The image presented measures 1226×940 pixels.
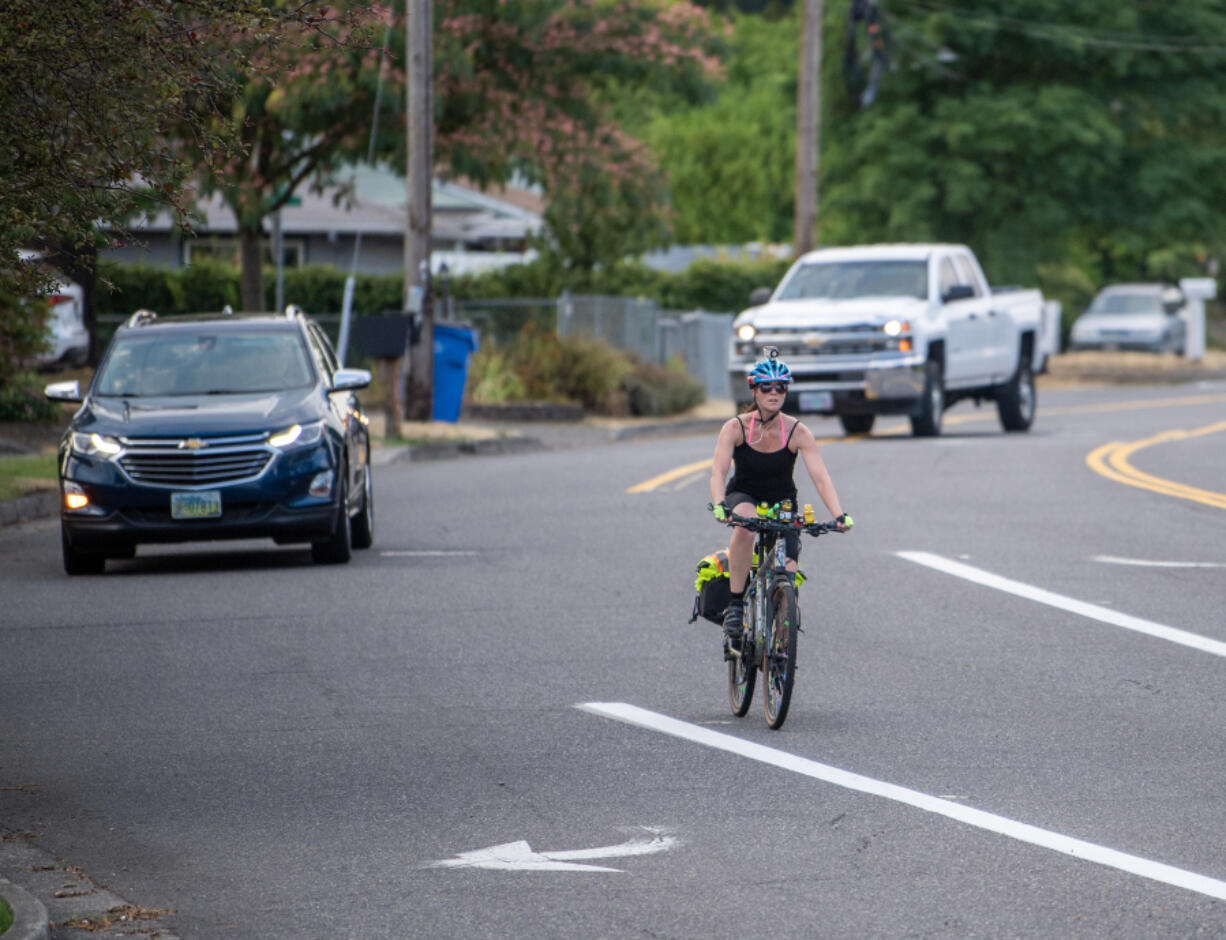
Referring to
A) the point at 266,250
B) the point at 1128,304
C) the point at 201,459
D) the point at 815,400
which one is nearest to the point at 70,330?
the point at 815,400

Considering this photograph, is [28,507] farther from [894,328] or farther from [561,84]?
[561,84]

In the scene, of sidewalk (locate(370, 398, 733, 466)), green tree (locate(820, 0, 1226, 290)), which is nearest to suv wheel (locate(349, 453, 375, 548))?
sidewalk (locate(370, 398, 733, 466))

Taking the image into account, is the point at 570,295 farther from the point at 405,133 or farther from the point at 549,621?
the point at 549,621

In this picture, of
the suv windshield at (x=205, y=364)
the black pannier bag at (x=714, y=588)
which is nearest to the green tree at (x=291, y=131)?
the suv windshield at (x=205, y=364)

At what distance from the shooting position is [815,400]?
24562 millimetres

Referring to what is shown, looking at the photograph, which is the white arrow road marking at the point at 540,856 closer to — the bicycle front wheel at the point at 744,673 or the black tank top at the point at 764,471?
the bicycle front wheel at the point at 744,673

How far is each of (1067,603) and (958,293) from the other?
12.9m

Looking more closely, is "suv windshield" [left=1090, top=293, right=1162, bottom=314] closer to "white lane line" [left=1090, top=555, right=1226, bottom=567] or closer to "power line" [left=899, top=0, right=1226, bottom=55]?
"power line" [left=899, top=0, right=1226, bottom=55]

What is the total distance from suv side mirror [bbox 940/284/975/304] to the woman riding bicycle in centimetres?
1609

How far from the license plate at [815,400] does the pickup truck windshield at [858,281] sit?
179 cm

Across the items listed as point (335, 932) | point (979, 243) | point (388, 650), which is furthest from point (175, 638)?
point (979, 243)

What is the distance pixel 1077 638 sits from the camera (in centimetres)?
1127

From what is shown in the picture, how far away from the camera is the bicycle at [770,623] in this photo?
342 inches

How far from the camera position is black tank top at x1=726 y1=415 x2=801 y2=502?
361 inches
